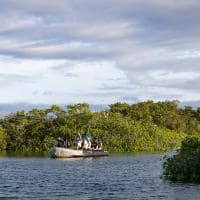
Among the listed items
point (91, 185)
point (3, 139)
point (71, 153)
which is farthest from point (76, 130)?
point (91, 185)

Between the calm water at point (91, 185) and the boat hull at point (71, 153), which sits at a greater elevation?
the boat hull at point (71, 153)

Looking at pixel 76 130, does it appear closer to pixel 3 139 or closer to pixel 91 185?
pixel 3 139

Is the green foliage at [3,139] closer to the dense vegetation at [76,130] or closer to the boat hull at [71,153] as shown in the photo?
the dense vegetation at [76,130]

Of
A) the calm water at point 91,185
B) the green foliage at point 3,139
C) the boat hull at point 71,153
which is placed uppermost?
the green foliage at point 3,139

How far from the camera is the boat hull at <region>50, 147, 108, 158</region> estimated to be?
7638cm

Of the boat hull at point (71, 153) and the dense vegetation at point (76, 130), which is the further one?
the dense vegetation at point (76, 130)

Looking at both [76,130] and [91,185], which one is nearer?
[91,185]

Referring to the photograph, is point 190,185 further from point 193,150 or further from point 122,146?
point 122,146

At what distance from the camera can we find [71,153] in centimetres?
7806

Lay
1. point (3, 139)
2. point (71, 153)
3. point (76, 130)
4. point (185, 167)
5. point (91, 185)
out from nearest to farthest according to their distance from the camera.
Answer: point (185, 167), point (91, 185), point (71, 153), point (76, 130), point (3, 139)

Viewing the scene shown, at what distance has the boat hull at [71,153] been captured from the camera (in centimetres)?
7638

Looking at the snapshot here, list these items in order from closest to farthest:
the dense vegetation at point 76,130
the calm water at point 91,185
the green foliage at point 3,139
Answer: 1. the calm water at point 91,185
2. the dense vegetation at point 76,130
3. the green foliage at point 3,139

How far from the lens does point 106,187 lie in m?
39.0

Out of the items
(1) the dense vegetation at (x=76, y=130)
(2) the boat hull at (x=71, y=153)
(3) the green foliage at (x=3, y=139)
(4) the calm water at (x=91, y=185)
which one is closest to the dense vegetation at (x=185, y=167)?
(4) the calm water at (x=91, y=185)
